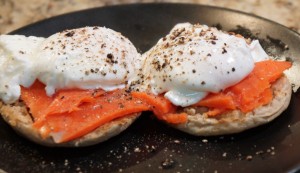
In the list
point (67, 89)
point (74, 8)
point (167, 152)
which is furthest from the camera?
point (74, 8)

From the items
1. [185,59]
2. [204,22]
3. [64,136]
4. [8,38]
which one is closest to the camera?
[64,136]

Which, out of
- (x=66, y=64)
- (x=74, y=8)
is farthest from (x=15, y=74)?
(x=74, y=8)

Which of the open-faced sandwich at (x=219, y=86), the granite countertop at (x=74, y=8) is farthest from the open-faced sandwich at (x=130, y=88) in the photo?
the granite countertop at (x=74, y=8)

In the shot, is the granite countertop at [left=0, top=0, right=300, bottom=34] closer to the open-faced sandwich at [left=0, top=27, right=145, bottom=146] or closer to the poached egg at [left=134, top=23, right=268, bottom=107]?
the poached egg at [left=134, top=23, right=268, bottom=107]

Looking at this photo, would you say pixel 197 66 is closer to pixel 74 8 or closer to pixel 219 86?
pixel 219 86

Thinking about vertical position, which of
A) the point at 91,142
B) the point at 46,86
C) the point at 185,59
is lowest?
the point at 91,142

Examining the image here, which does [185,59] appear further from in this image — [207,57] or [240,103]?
[240,103]

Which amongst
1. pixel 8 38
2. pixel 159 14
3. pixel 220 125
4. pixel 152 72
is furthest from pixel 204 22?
pixel 8 38
